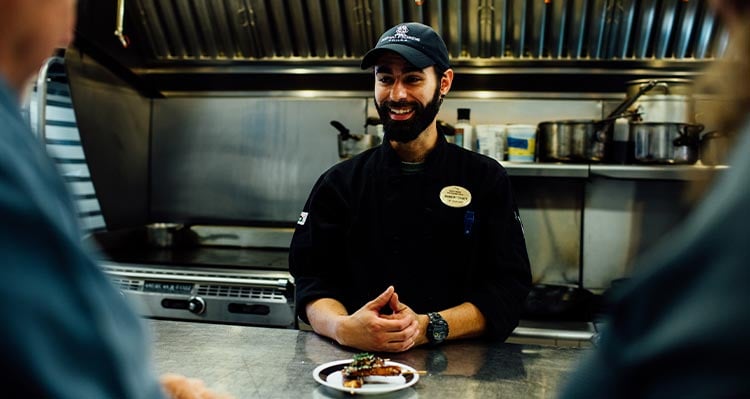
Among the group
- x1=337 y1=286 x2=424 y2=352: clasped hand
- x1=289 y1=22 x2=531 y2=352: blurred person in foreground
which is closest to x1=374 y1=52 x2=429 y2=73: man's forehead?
x1=289 y1=22 x2=531 y2=352: blurred person in foreground

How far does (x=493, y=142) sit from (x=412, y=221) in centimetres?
135

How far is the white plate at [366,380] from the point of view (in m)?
1.47

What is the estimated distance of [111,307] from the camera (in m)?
0.59

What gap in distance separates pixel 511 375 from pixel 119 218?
298 centimetres

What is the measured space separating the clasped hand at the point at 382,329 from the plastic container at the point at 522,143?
1737mm

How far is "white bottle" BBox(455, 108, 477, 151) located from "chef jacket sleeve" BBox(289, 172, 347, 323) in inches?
52.7

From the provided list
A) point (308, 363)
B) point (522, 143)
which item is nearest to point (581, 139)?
point (522, 143)

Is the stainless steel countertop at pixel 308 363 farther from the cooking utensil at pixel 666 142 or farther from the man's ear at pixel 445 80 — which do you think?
the cooking utensil at pixel 666 142

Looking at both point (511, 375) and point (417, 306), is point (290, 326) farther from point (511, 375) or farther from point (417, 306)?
point (511, 375)

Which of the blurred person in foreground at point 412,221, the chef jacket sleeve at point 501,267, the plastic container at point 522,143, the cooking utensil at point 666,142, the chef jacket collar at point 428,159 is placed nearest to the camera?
the chef jacket sleeve at point 501,267

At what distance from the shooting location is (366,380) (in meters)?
1.55

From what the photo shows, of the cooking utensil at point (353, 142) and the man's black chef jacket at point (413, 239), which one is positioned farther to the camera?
the cooking utensil at point (353, 142)

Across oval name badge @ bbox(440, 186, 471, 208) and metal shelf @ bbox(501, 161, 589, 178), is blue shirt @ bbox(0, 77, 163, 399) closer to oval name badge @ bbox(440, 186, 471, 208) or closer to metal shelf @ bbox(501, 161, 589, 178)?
oval name badge @ bbox(440, 186, 471, 208)

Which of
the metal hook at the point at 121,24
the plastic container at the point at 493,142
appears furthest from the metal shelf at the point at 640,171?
the metal hook at the point at 121,24
